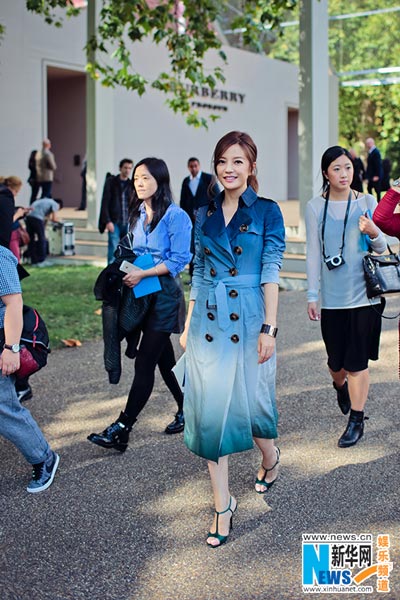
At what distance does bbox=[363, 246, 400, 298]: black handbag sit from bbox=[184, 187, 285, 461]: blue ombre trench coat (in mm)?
1059

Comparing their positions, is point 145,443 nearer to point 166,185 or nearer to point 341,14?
point 166,185

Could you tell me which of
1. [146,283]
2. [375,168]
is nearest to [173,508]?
[146,283]

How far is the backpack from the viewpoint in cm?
452

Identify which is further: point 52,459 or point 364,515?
point 52,459

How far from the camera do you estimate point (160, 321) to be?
5.15 meters

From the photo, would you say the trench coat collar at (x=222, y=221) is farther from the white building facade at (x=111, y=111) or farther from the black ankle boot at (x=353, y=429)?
the white building facade at (x=111, y=111)

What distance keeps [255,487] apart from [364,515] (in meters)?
0.66

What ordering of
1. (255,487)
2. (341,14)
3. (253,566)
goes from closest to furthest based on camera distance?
(253,566) < (255,487) < (341,14)

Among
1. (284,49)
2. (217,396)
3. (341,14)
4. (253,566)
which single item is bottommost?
(253,566)

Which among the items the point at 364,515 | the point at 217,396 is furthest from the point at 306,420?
the point at 217,396

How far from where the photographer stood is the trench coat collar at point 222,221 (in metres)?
3.90

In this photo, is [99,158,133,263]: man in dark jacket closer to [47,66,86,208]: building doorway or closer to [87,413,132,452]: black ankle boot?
[87,413,132,452]: black ankle boot

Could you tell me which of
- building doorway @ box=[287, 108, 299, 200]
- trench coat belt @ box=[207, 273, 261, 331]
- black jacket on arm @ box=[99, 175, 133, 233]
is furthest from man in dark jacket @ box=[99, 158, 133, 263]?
building doorway @ box=[287, 108, 299, 200]

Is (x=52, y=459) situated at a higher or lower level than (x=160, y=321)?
lower
